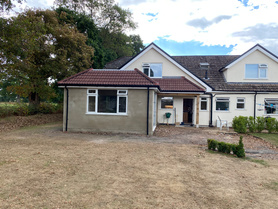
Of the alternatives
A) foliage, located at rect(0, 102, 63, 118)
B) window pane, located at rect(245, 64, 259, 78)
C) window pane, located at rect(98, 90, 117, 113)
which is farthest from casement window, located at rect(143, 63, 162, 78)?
foliage, located at rect(0, 102, 63, 118)

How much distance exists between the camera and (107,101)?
39.8 feet

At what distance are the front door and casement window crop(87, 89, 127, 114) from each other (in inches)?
307

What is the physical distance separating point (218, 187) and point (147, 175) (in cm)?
175

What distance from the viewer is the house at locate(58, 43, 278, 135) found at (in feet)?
40.1

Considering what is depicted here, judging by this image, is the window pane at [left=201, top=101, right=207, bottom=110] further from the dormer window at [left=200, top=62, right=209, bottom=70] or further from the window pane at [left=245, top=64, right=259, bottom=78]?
the window pane at [left=245, top=64, right=259, bottom=78]

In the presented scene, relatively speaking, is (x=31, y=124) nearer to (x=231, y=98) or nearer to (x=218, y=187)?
(x=218, y=187)

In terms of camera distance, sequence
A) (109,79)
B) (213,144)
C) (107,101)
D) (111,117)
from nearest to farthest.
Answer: (213,144) → (111,117) → (107,101) → (109,79)

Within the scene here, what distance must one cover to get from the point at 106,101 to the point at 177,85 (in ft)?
22.4

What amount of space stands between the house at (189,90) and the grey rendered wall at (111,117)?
64 millimetres

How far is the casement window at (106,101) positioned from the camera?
1205cm

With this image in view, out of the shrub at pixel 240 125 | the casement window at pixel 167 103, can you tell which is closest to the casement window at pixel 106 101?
the casement window at pixel 167 103

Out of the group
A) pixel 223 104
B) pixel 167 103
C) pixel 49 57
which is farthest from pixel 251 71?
pixel 49 57

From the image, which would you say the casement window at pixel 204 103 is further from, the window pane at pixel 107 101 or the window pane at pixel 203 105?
the window pane at pixel 107 101

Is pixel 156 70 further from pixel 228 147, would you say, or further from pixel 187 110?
pixel 228 147
